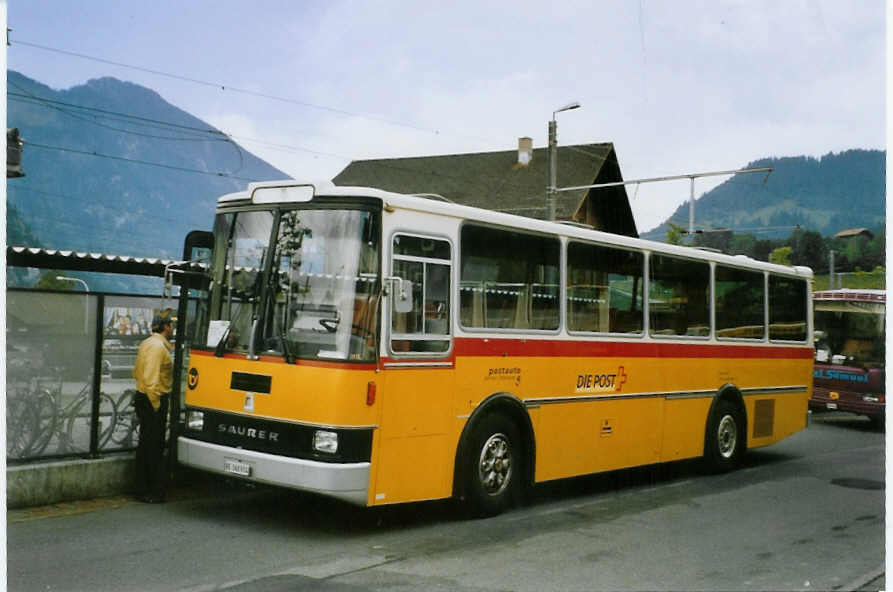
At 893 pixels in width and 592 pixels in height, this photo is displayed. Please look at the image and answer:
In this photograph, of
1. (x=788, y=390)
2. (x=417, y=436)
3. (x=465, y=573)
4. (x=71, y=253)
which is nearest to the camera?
(x=465, y=573)

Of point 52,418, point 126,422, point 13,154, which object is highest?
point 13,154

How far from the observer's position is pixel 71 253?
8.98 meters

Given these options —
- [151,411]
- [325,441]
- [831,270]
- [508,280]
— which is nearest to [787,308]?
[508,280]

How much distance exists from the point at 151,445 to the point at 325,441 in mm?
2348

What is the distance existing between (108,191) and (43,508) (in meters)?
193

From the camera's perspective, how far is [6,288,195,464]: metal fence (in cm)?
905

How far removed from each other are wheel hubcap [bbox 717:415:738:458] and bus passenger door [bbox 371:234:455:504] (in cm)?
560

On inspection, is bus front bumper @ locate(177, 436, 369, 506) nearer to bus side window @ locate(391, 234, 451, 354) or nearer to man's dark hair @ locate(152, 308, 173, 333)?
bus side window @ locate(391, 234, 451, 354)

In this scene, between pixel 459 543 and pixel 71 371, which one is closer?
pixel 459 543

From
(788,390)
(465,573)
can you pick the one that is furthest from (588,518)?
(788,390)

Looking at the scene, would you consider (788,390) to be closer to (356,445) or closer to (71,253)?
(356,445)

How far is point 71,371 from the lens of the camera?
9461 millimetres

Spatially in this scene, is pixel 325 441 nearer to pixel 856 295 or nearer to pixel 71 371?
pixel 71 371

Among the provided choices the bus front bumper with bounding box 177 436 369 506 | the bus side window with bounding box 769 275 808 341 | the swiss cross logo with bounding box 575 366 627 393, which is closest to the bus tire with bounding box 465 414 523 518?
the swiss cross logo with bounding box 575 366 627 393
